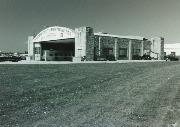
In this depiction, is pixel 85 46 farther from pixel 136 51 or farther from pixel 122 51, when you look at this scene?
pixel 136 51

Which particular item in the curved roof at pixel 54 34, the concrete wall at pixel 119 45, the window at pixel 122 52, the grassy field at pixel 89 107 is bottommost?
the grassy field at pixel 89 107

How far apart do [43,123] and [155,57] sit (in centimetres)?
6432

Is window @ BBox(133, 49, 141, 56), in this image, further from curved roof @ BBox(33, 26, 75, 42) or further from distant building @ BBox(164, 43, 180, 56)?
distant building @ BBox(164, 43, 180, 56)

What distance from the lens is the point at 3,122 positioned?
23.2 feet

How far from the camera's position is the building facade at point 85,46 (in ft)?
167

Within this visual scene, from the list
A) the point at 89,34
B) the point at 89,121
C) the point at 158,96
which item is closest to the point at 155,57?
the point at 89,34

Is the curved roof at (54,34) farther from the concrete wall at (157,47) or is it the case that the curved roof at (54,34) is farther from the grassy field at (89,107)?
the grassy field at (89,107)

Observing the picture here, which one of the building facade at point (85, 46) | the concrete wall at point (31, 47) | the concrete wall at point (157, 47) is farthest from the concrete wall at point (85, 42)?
the concrete wall at point (157, 47)

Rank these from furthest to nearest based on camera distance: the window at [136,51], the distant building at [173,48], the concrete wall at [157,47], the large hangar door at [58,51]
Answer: the distant building at [173,48]
the concrete wall at [157,47]
the window at [136,51]
the large hangar door at [58,51]

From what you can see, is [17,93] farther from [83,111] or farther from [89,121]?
[89,121]

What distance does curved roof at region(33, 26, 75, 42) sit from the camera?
52.4m

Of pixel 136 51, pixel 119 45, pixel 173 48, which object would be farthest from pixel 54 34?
pixel 173 48

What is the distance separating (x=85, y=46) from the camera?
164 ft

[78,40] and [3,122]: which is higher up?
[78,40]
